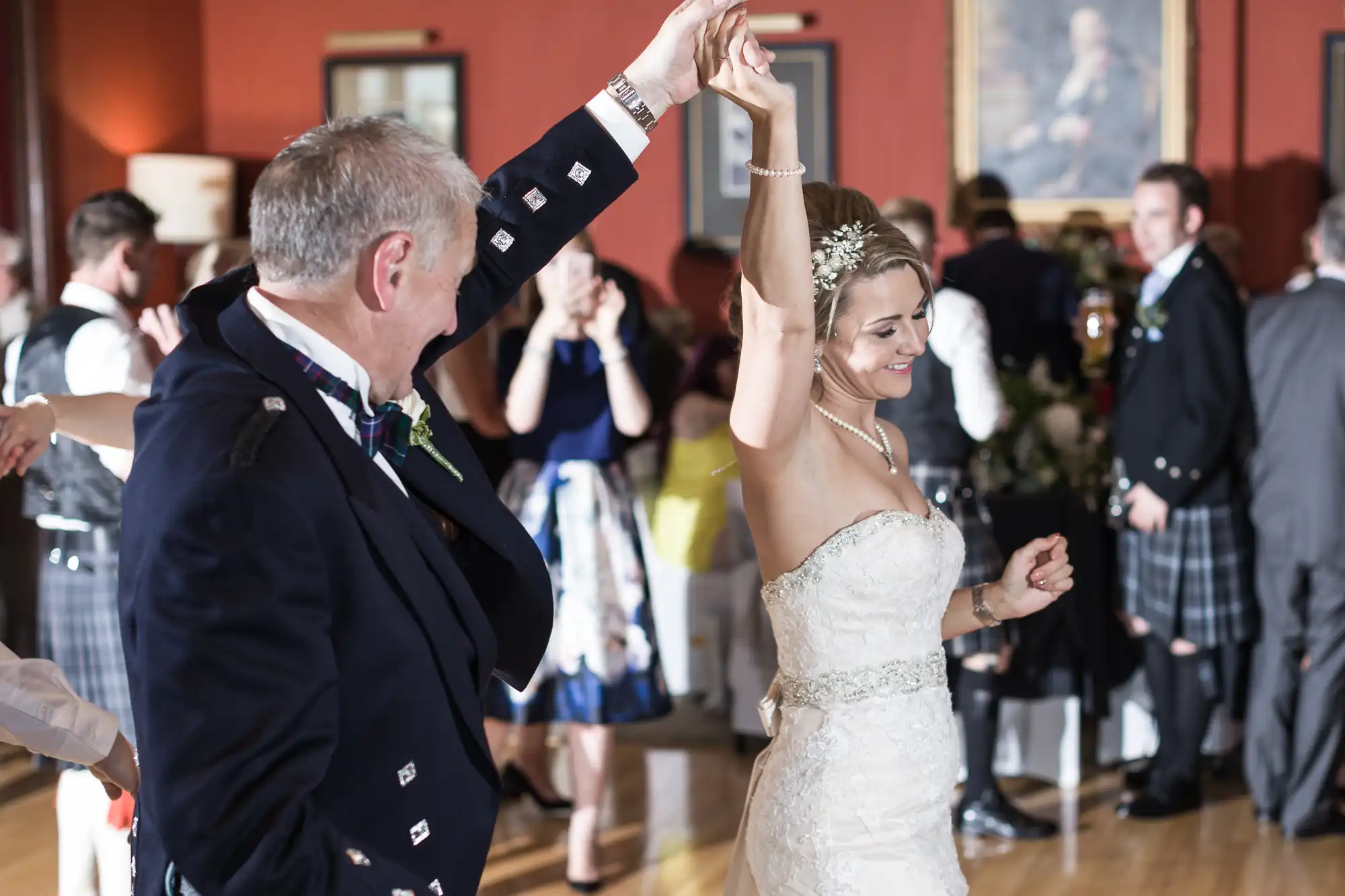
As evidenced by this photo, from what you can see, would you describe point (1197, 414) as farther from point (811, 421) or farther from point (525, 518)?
point (811, 421)

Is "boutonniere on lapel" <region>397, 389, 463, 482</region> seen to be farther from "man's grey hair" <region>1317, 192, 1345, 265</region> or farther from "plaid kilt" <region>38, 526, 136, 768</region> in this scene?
"man's grey hair" <region>1317, 192, 1345, 265</region>

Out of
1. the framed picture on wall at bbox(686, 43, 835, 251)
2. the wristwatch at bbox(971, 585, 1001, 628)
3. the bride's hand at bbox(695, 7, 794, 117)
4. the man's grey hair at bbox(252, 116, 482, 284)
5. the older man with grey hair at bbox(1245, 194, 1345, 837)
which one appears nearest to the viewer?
the man's grey hair at bbox(252, 116, 482, 284)

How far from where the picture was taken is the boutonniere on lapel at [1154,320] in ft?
13.3

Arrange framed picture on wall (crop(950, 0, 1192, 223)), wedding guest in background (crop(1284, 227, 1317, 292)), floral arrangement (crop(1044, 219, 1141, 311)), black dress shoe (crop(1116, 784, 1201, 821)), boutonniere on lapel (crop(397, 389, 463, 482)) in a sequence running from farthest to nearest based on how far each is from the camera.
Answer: framed picture on wall (crop(950, 0, 1192, 223)), wedding guest in background (crop(1284, 227, 1317, 292)), floral arrangement (crop(1044, 219, 1141, 311)), black dress shoe (crop(1116, 784, 1201, 821)), boutonniere on lapel (crop(397, 389, 463, 482))

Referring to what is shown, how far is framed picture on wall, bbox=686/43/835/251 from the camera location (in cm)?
646

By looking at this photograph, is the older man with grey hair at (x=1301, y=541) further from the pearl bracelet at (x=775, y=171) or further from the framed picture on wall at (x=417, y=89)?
the framed picture on wall at (x=417, y=89)

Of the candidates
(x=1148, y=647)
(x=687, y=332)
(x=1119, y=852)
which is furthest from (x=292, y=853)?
(x=687, y=332)

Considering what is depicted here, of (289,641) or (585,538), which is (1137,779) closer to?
(585,538)

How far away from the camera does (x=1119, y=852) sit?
152 inches

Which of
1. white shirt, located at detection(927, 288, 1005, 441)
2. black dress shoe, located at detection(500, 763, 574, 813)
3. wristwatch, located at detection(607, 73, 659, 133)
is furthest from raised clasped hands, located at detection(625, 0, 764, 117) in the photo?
black dress shoe, located at detection(500, 763, 574, 813)

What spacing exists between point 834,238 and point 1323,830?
2.81 m

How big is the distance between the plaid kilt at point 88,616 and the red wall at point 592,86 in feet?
12.5

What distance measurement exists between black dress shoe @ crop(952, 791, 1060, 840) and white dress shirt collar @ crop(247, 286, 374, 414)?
10.00 feet

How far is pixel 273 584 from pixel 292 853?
21 centimetres
